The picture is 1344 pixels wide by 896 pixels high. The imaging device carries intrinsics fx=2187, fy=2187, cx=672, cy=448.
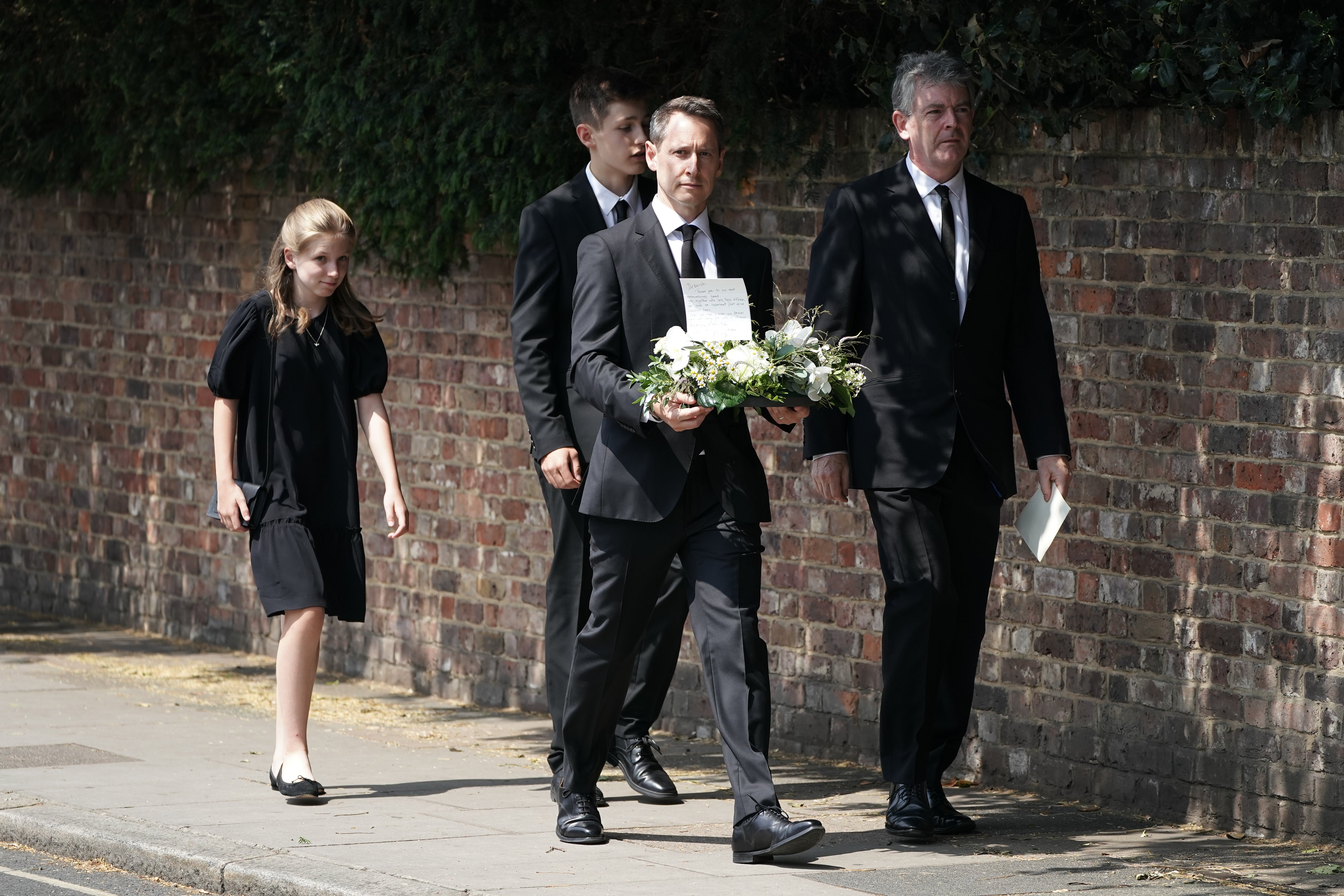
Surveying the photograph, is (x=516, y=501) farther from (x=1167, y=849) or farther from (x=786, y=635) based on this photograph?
(x=1167, y=849)

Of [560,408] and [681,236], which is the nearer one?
[681,236]

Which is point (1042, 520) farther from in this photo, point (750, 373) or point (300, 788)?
point (300, 788)

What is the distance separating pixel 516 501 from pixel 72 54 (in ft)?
11.9

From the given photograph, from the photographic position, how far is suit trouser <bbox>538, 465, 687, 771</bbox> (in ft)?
23.9

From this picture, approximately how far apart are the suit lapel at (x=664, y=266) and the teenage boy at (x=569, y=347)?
583mm

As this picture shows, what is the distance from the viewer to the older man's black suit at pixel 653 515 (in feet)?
20.6

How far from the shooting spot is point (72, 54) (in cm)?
1123

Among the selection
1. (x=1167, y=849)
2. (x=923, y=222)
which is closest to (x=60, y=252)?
(x=923, y=222)

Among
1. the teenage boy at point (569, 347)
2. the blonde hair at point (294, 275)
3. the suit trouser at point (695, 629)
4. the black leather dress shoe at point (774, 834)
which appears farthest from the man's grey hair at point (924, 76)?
the black leather dress shoe at point (774, 834)

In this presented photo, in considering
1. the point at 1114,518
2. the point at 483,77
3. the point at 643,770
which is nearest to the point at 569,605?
the point at 643,770

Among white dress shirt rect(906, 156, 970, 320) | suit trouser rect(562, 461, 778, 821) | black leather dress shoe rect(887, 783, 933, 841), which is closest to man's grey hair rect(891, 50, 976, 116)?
white dress shirt rect(906, 156, 970, 320)

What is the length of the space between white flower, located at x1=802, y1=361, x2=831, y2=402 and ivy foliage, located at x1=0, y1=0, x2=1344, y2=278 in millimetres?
1696

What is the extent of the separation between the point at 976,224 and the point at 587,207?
1319 millimetres

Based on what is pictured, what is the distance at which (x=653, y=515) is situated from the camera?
6.32 m
